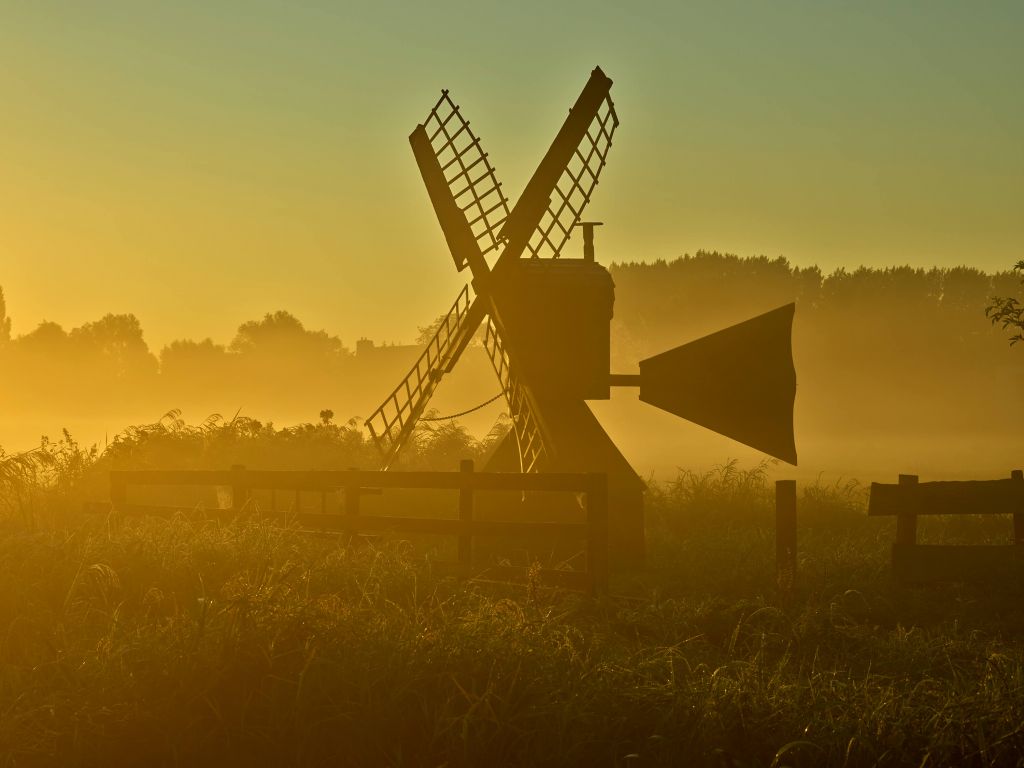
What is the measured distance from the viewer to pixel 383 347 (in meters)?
91.4

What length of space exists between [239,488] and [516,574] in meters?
4.84

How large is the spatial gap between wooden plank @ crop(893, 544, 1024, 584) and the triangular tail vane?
4.62 m

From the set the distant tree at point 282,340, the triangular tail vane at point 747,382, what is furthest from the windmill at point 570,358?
the distant tree at point 282,340

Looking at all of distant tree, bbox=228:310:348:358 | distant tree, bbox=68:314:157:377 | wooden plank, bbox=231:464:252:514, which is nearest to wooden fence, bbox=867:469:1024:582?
wooden plank, bbox=231:464:252:514

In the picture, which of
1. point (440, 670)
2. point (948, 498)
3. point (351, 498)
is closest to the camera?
point (440, 670)

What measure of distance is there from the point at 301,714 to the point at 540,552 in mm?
10481

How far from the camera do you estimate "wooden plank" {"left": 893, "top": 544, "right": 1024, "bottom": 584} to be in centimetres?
1220

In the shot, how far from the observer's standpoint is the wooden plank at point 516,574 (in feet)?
39.9

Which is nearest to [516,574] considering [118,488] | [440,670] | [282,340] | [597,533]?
[597,533]

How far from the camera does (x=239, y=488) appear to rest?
15.4 metres

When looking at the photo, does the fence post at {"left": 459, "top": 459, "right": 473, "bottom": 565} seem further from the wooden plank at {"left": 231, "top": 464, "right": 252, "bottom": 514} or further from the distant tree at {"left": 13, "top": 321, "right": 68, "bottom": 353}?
the distant tree at {"left": 13, "top": 321, "right": 68, "bottom": 353}

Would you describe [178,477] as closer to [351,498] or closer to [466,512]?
[351,498]

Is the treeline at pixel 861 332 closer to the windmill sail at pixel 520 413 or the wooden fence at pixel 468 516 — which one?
the windmill sail at pixel 520 413

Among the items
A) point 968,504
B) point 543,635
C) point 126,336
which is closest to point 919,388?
point 968,504
